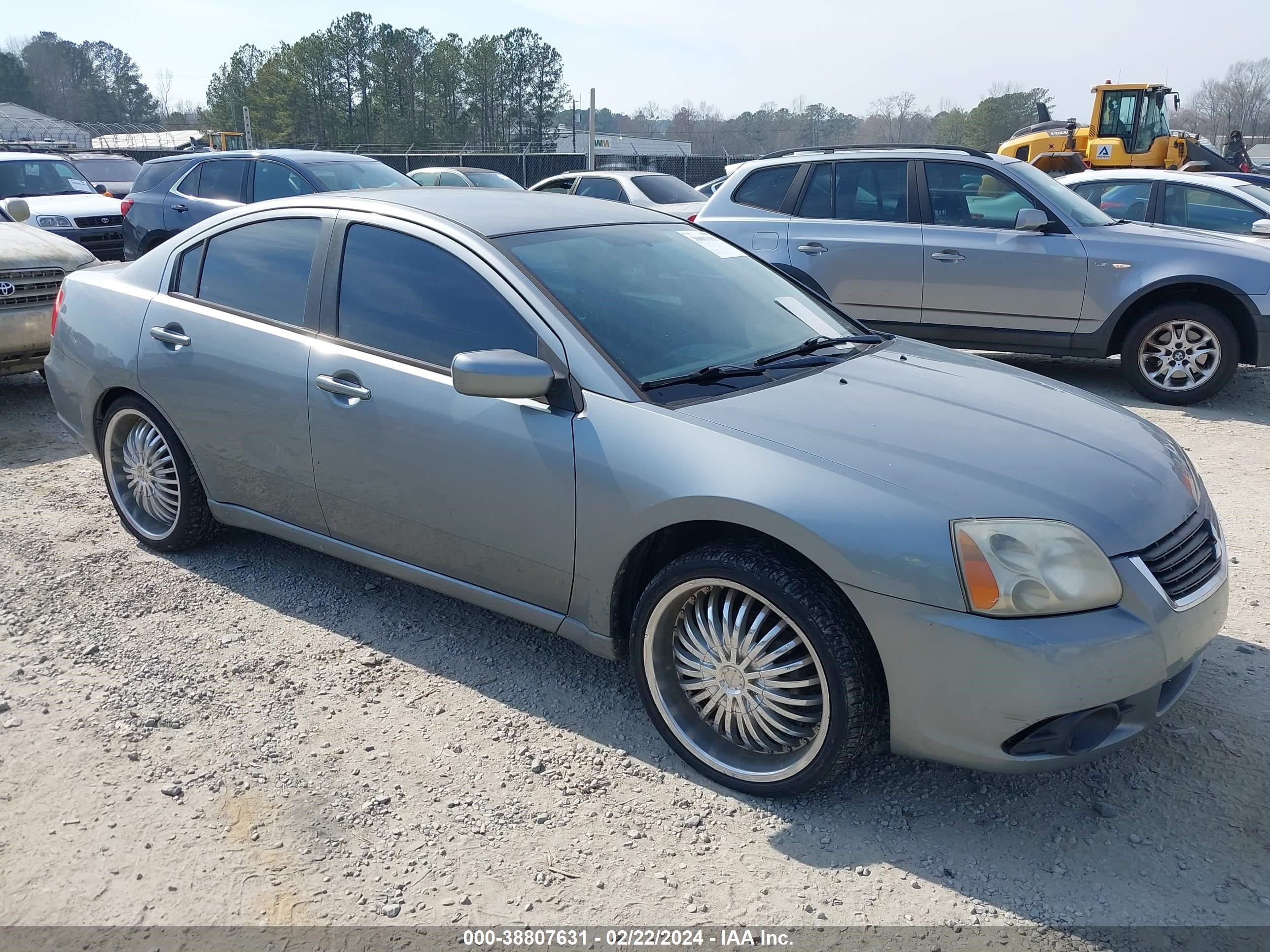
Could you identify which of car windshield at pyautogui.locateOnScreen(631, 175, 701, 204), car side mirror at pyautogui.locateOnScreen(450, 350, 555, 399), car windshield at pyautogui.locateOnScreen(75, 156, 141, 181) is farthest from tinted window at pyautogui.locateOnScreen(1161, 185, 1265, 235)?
car windshield at pyautogui.locateOnScreen(75, 156, 141, 181)

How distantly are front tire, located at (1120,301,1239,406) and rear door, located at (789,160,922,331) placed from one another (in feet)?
5.29

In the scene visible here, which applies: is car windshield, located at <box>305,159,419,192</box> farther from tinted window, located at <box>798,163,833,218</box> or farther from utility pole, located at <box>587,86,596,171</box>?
utility pole, located at <box>587,86,596,171</box>

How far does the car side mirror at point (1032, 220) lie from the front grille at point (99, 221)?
10.9m

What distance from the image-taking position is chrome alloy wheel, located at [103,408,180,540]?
176 inches

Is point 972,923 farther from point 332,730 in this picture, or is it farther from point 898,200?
point 898,200

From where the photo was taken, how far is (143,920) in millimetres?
2469

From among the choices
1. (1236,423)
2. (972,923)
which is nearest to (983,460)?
(972,923)

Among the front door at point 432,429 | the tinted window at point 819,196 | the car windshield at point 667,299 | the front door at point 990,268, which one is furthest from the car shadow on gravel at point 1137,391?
the front door at point 432,429

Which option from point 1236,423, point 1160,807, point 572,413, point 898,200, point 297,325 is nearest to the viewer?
point 1160,807

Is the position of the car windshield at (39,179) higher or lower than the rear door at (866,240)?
higher

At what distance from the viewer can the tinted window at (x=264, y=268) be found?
154 inches

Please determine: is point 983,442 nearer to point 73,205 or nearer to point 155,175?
point 155,175

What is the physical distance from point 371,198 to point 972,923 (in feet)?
10.6

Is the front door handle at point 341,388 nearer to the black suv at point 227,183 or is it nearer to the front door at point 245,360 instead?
the front door at point 245,360
